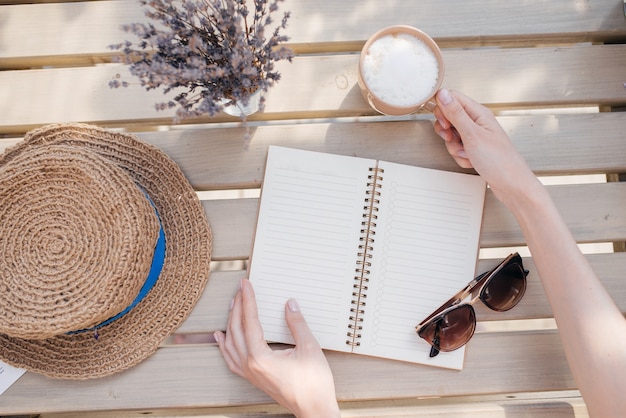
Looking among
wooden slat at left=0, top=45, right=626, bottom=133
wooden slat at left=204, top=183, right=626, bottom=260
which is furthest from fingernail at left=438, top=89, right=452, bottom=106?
wooden slat at left=204, top=183, right=626, bottom=260

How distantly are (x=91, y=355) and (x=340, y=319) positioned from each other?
18.3 inches

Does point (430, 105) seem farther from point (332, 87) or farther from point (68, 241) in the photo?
point (68, 241)

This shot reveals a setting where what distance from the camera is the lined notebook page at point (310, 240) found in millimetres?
970

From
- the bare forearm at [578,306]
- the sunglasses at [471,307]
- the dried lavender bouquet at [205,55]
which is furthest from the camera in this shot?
the sunglasses at [471,307]

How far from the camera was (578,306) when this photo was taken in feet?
2.87

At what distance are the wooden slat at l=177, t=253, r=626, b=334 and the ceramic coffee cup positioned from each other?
0.36 metres

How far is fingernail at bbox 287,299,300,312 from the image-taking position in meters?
0.95

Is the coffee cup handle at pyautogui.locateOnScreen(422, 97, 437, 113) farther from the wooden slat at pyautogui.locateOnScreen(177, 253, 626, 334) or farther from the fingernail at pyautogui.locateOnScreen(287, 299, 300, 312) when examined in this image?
the fingernail at pyautogui.locateOnScreen(287, 299, 300, 312)

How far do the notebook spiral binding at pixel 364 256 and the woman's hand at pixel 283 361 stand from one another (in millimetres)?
82

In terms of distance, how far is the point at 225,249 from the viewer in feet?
3.23

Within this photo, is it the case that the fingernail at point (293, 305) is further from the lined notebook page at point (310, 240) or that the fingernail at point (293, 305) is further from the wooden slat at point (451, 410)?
the wooden slat at point (451, 410)

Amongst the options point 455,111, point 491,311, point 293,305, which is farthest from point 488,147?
point 293,305

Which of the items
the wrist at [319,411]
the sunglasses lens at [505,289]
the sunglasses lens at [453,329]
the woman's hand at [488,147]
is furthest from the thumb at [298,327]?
the woman's hand at [488,147]

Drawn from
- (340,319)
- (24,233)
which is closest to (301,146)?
(340,319)
